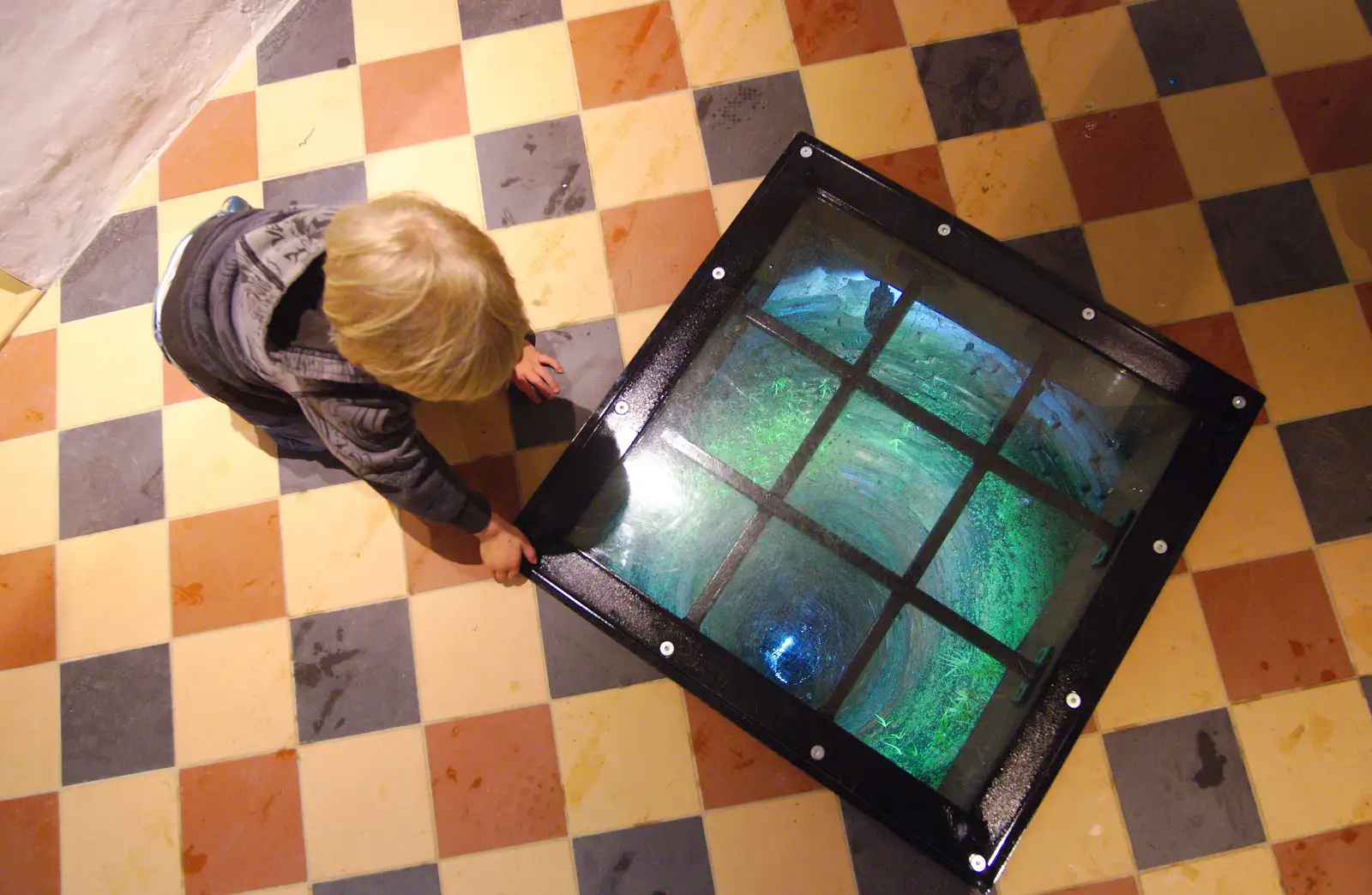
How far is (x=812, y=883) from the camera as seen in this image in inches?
55.9

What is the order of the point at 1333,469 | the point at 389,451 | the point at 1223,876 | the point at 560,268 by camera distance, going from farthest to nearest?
the point at 560,268, the point at 1333,469, the point at 1223,876, the point at 389,451

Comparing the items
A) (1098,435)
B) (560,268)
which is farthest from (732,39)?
(1098,435)

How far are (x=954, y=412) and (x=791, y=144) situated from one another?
1.81 ft

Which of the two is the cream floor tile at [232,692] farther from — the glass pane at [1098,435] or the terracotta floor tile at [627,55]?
the glass pane at [1098,435]

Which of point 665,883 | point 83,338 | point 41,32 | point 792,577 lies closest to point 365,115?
point 41,32

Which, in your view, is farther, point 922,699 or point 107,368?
point 107,368

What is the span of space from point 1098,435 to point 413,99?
4.38 ft

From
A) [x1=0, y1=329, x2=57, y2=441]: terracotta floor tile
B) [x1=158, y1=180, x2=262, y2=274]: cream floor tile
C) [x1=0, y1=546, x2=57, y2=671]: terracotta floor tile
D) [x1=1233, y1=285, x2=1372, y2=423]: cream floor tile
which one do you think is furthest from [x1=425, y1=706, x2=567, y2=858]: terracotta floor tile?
[x1=1233, y1=285, x2=1372, y2=423]: cream floor tile

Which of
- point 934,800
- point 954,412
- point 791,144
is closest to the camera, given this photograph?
point 934,800

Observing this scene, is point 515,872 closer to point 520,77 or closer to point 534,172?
point 534,172

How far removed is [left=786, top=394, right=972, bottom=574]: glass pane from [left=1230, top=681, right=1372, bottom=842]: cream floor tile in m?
0.56

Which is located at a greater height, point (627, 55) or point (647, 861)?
point (627, 55)

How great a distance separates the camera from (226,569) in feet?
5.04

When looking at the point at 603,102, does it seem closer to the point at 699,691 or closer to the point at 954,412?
the point at 954,412
